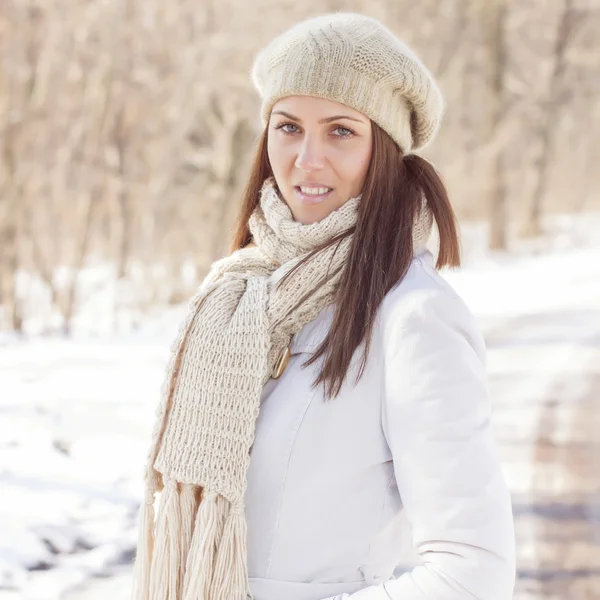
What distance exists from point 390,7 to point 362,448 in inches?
591

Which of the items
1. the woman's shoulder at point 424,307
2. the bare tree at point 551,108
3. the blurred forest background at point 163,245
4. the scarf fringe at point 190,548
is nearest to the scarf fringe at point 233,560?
the scarf fringe at point 190,548

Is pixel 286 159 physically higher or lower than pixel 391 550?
higher

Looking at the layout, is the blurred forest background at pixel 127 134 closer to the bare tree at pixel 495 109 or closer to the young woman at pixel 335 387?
the bare tree at pixel 495 109

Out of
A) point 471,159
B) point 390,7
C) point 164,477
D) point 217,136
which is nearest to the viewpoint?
point 164,477

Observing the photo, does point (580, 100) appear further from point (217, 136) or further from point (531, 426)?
point (531, 426)

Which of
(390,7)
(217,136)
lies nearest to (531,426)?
(217,136)

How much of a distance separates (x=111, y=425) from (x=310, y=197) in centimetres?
452

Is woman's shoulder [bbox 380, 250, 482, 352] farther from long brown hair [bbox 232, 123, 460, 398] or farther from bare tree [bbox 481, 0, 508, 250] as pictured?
bare tree [bbox 481, 0, 508, 250]

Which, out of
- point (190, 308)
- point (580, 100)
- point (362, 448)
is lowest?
point (362, 448)

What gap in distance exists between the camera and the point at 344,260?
166 centimetres

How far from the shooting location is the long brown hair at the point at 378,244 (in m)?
1.51

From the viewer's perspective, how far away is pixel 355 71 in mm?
1690

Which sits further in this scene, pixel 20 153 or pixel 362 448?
pixel 20 153

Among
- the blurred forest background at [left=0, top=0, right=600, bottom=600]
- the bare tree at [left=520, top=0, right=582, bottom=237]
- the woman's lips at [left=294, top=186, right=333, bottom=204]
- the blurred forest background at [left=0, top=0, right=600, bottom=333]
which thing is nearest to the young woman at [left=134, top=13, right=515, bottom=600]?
the woman's lips at [left=294, top=186, right=333, bottom=204]
